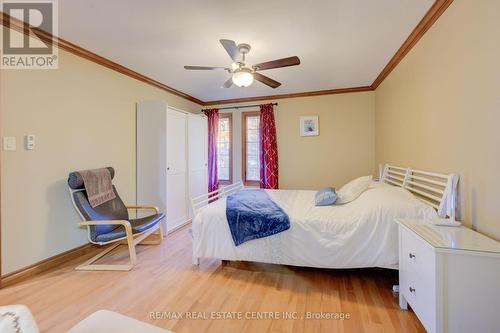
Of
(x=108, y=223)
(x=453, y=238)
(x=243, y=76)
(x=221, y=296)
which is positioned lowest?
(x=221, y=296)

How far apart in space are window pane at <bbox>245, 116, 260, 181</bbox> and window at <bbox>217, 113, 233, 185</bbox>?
0.39 meters

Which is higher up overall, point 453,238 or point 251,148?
point 251,148

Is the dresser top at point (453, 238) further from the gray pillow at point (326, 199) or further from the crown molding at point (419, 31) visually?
the crown molding at point (419, 31)

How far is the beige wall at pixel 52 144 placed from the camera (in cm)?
230

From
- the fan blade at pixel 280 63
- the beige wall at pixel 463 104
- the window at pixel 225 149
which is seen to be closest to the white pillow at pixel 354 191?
the beige wall at pixel 463 104

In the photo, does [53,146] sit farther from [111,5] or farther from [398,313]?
[398,313]

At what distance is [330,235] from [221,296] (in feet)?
3.73

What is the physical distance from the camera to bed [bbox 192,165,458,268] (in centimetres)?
206

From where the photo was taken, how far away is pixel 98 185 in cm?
288

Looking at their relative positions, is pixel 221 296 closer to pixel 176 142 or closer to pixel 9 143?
pixel 9 143

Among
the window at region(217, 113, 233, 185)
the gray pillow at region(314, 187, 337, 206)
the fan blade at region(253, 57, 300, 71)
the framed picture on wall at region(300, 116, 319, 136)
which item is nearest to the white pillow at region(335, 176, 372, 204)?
the gray pillow at region(314, 187, 337, 206)

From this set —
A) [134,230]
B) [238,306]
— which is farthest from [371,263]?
[134,230]

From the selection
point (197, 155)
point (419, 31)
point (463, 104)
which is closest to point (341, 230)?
point (463, 104)

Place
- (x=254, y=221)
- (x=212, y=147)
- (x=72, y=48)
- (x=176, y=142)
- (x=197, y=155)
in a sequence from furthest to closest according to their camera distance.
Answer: (x=212, y=147)
(x=197, y=155)
(x=176, y=142)
(x=72, y=48)
(x=254, y=221)
